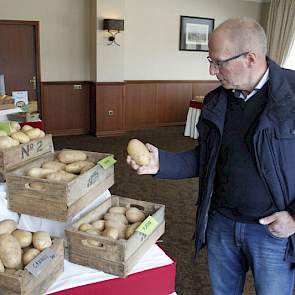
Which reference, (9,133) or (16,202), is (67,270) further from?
(9,133)

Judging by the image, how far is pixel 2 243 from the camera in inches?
45.9

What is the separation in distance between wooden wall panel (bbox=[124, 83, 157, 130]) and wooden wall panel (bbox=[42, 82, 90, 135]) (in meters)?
0.81

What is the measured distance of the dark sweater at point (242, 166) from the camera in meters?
1.28

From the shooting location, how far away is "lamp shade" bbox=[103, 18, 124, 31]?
610 cm

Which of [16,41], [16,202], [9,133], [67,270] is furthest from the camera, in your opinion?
[16,41]

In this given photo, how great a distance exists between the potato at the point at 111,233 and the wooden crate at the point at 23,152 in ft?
1.56

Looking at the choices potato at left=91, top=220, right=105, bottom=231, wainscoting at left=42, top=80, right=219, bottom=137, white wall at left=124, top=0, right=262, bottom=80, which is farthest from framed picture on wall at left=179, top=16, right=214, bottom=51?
potato at left=91, top=220, right=105, bottom=231

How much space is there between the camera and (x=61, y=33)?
6.36 m

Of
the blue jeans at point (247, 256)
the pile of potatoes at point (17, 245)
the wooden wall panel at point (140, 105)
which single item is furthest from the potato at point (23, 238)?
the wooden wall panel at point (140, 105)

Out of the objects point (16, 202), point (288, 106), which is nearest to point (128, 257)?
point (16, 202)

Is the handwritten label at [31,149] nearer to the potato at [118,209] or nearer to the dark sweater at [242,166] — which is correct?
the potato at [118,209]

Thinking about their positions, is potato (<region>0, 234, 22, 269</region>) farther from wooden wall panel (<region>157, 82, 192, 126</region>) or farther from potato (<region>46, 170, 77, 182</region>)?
wooden wall panel (<region>157, 82, 192, 126</region>)

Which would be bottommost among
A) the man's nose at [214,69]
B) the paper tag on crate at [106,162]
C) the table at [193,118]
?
the table at [193,118]

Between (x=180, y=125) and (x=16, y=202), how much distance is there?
664 cm
